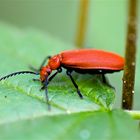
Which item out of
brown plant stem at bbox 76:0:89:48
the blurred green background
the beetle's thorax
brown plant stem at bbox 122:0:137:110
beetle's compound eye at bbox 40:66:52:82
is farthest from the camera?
the blurred green background

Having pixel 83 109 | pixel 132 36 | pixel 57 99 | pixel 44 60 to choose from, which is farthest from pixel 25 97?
pixel 44 60

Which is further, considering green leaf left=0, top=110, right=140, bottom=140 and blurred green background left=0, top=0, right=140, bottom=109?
blurred green background left=0, top=0, right=140, bottom=109

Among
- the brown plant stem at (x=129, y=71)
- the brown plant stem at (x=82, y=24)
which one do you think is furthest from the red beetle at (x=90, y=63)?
the brown plant stem at (x=82, y=24)

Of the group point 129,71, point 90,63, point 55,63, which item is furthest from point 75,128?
point 55,63

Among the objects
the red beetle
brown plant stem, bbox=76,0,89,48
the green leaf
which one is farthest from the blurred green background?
the green leaf

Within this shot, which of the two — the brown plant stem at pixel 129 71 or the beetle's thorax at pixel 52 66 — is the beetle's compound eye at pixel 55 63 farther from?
the brown plant stem at pixel 129 71

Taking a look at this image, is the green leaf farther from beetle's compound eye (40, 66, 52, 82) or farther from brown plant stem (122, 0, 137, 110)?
beetle's compound eye (40, 66, 52, 82)
